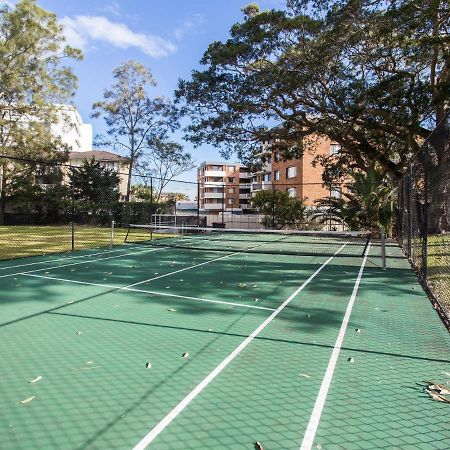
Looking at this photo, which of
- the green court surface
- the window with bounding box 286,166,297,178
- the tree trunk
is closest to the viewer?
the green court surface

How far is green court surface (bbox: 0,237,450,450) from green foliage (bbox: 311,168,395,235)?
13.5 meters

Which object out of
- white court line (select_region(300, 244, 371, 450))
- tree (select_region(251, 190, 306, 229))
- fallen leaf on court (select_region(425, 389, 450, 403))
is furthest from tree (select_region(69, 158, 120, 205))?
fallen leaf on court (select_region(425, 389, 450, 403))

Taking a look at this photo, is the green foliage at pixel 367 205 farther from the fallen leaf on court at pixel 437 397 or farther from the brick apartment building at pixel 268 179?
the fallen leaf on court at pixel 437 397

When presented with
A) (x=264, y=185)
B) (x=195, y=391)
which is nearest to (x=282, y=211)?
(x=264, y=185)

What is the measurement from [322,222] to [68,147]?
26906 mm

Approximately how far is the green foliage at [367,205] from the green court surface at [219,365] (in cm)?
1345

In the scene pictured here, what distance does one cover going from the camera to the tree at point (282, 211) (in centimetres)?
2712

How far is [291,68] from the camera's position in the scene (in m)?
16.8

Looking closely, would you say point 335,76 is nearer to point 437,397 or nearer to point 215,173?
point 437,397

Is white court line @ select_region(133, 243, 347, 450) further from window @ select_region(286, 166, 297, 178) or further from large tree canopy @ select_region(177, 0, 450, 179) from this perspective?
window @ select_region(286, 166, 297, 178)

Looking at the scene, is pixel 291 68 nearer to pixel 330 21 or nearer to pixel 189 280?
pixel 330 21

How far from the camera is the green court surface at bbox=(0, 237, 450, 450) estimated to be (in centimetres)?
304

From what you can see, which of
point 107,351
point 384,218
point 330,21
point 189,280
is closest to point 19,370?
point 107,351

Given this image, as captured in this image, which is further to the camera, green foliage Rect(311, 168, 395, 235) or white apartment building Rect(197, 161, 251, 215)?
white apartment building Rect(197, 161, 251, 215)
